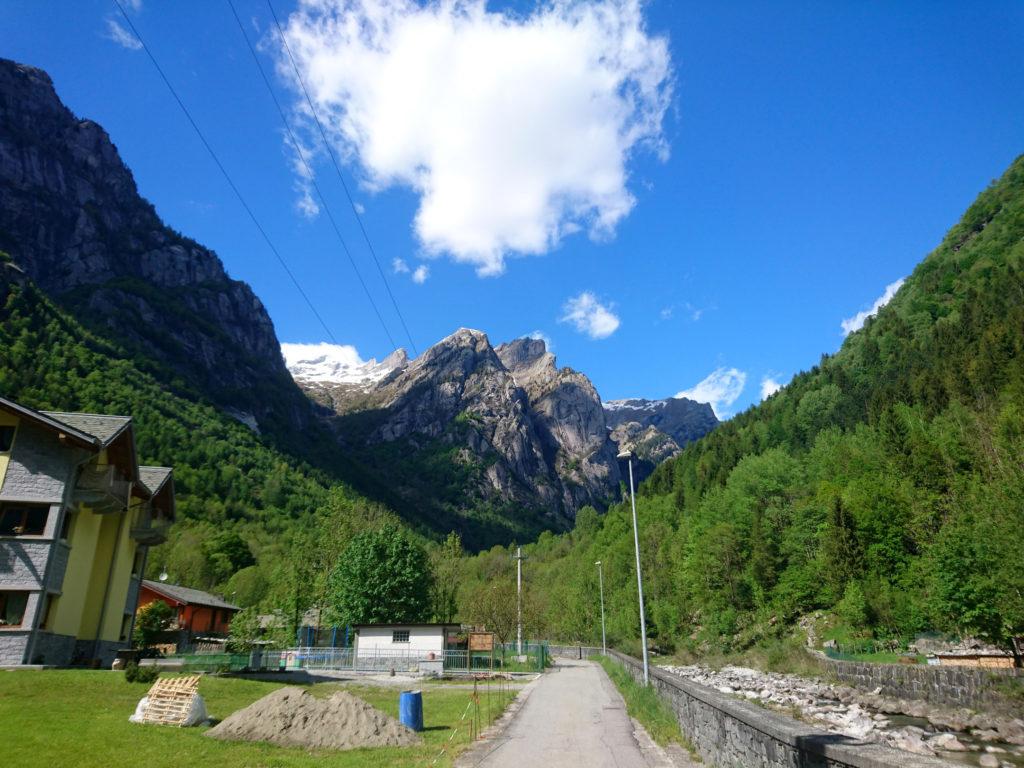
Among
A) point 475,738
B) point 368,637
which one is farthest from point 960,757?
point 368,637

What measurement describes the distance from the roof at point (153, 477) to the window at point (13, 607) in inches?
374

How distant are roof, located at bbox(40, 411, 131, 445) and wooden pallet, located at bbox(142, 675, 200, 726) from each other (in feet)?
43.3

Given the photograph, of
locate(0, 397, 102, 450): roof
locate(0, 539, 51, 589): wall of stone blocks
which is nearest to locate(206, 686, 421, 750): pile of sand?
locate(0, 539, 51, 589): wall of stone blocks

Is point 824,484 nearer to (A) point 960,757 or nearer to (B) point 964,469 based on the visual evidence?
(B) point 964,469

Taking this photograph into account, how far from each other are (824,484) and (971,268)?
7111 centimetres

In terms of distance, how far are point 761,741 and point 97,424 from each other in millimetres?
30764

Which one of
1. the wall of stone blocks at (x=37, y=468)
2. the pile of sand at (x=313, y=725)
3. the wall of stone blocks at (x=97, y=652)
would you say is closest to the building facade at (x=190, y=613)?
the wall of stone blocks at (x=97, y=652)

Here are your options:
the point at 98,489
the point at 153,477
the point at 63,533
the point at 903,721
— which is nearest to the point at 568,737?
the point at 903,721

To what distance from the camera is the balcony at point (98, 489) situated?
26.0 meters

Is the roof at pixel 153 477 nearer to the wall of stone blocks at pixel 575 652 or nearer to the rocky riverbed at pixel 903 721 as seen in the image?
the rocky riverbed at pixel 903 721

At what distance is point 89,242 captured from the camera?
174500 mm

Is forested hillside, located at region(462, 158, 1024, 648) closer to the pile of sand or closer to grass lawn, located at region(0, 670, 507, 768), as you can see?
the pile of sand

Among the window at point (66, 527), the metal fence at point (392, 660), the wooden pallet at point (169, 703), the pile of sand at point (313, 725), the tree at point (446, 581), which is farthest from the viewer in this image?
the tree at point (446, 581)

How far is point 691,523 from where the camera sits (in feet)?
279
